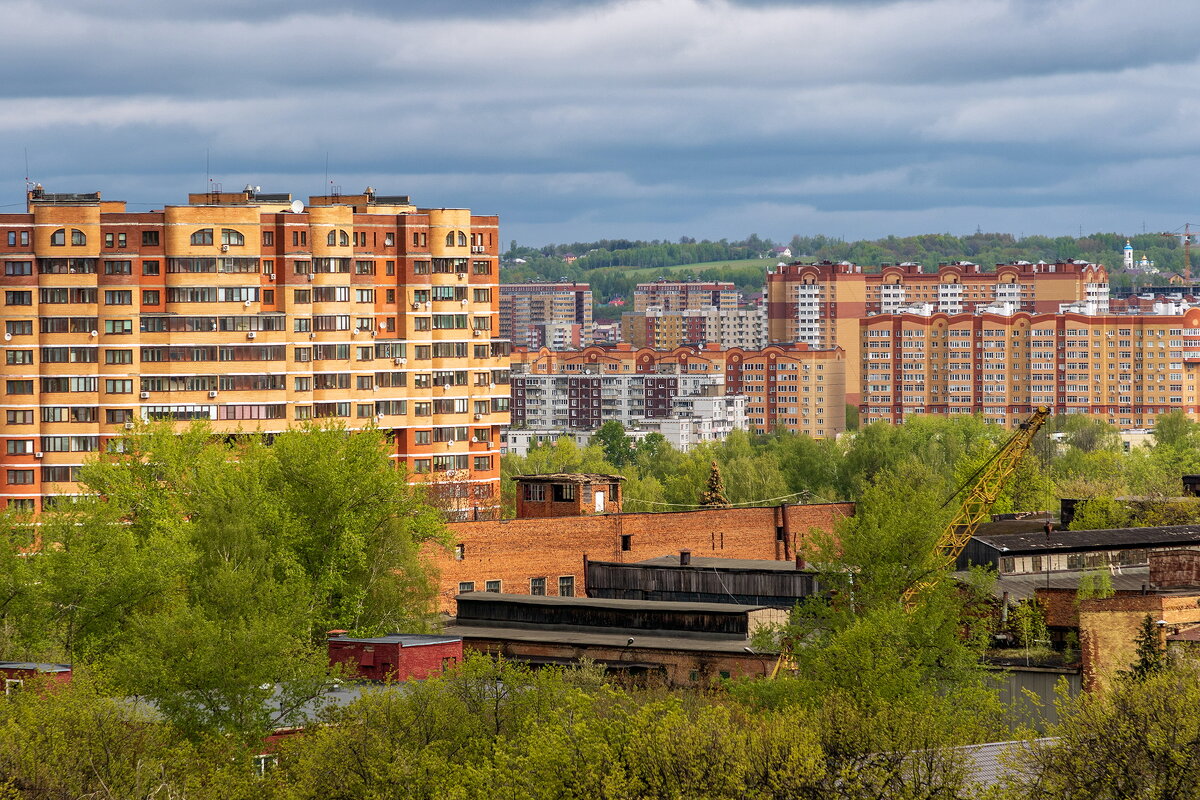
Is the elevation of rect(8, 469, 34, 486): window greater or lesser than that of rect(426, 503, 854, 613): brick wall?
greater

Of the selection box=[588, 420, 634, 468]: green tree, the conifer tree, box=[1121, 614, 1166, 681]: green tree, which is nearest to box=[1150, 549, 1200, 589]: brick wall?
box=[1121, 614, 1166, 681]: green tree

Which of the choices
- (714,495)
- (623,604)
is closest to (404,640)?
(623,604)

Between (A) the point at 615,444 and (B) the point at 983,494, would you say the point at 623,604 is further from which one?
(A) the point at 615,444

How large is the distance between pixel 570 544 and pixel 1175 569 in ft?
81.9

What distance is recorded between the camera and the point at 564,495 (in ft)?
258

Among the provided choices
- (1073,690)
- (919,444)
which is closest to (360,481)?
(1073,690)

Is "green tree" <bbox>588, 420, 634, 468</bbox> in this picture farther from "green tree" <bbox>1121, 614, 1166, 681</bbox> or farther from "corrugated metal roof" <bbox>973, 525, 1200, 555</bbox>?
"green tree" <bbox>1121, 614, 1166, 681</bbox>

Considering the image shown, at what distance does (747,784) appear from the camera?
107 feet

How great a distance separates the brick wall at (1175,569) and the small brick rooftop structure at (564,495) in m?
26.1

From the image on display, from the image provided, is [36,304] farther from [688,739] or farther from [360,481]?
[688,739]

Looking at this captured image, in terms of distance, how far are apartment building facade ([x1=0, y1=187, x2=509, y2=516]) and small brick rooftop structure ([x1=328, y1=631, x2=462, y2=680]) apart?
3850 cm

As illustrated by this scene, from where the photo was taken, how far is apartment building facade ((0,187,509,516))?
294ft

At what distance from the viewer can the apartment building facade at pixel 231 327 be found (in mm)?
89562

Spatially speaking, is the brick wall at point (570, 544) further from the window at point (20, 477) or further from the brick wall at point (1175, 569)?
the window at point (20, 477)
